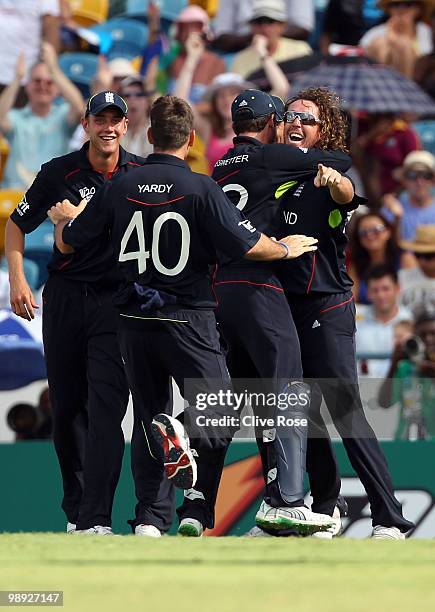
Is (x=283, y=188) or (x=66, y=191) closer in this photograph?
(x=283, y=188)

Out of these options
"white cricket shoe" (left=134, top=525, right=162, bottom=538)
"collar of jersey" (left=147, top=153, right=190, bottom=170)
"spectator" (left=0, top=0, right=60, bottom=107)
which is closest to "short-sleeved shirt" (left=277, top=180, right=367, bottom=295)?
"collar of jersey" (left=147, top=153, right=190, bottom=170)

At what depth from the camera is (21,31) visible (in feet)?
45.5

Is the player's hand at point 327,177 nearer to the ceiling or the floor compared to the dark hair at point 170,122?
nearer to the floor

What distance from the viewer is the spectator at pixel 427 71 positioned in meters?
14.4

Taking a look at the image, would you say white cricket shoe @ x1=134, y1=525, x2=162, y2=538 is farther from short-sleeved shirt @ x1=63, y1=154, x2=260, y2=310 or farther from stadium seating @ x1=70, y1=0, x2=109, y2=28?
stadium seating @ x1=70, y1=0, x2=109, y2=28

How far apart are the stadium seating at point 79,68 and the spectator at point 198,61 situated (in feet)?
2.64

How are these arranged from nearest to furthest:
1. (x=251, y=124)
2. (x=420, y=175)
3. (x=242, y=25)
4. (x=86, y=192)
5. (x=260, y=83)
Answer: (x=251, y=124) → (x=86, y=192) → (x=420, y=175) → (x=260, y=83) → (x=242, y=25)

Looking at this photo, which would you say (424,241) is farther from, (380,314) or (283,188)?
(283,188)

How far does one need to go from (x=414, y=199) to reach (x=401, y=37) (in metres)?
2.09

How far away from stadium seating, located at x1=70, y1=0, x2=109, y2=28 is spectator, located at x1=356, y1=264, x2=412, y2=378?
4.97 metres

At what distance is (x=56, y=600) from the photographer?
15.0 ft

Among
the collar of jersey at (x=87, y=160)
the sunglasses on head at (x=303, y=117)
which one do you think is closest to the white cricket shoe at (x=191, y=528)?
the collar of jersey at (x=87, y=160)

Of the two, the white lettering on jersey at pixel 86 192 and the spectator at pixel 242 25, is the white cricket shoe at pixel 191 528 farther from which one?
the spectator at pixel 242 25

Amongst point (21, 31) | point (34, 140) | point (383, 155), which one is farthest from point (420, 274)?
point (21, 31)
